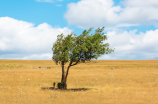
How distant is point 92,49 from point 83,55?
2.23 meters

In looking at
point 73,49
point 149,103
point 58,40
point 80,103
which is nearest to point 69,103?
point 80,103

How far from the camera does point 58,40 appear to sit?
39.2 m

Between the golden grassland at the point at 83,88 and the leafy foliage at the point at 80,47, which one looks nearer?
the golden grassland at the point at 83,88

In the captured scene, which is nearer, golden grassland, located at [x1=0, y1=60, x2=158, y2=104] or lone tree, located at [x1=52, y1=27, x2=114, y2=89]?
golden grassland, located at [x1=0, y1=60, x2=158, y2=104]

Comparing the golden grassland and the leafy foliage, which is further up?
the leafy foliage

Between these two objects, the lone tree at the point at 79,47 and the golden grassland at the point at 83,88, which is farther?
the lone tree at the point at 79,47

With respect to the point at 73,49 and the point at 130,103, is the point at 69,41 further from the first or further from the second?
the point at 130,103

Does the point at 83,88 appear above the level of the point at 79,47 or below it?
below

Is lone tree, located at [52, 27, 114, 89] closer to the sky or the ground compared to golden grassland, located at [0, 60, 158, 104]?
closer to the sky

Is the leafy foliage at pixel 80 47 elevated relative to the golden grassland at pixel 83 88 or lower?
elevated

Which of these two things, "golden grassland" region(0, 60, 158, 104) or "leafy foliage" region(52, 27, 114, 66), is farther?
"leafy foliage" region(52, 27, 114, 66)

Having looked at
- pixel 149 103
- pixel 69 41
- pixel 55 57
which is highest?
pixel 69 41

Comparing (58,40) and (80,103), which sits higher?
(58,40)

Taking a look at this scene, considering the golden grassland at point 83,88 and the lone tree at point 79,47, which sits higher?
the lone tree at point 79,47
